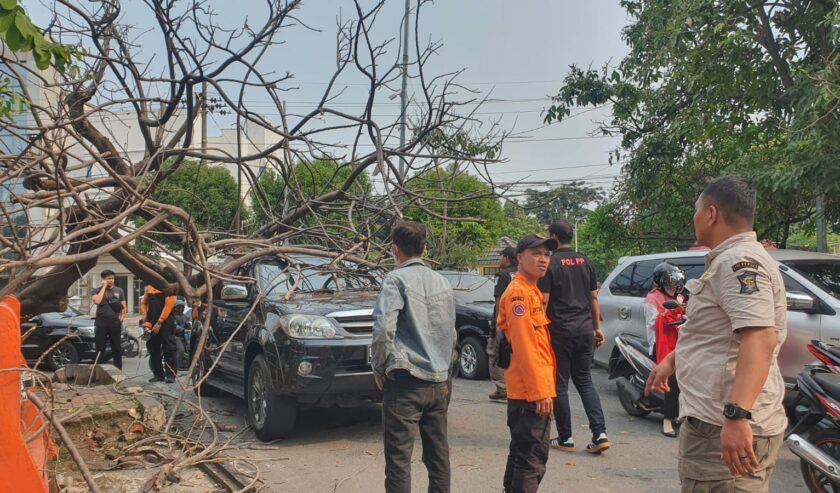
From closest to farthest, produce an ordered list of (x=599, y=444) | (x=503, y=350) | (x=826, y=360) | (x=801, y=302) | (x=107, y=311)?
(x=503, y=350), (x=826, y=360), (x=599, y=444), (x=801, y=302), (x=107, y=311)

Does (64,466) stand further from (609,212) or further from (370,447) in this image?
(609,212)

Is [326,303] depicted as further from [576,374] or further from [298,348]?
[576,374]

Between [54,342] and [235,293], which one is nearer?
[235,293]

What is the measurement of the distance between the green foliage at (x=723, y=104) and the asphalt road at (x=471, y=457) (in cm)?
381

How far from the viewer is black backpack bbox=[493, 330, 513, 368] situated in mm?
4188

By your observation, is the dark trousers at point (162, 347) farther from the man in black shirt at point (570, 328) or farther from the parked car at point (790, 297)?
the man in black shirt at point (570, 328)

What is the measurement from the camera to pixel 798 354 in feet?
20.3

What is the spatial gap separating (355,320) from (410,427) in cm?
230

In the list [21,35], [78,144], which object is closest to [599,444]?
[21,35]

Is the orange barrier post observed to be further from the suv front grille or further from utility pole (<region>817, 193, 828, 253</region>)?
utility pole (<region>817, 193, 828, 253</region>)

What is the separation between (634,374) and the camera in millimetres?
7121

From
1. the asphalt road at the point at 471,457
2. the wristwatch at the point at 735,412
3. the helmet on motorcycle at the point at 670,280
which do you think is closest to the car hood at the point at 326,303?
the asphalt road at the point at 471,457

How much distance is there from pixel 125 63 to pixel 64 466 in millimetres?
3721

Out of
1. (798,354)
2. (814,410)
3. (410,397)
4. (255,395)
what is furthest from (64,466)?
(798,354)
